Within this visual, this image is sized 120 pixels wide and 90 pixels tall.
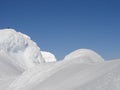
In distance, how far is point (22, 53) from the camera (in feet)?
280

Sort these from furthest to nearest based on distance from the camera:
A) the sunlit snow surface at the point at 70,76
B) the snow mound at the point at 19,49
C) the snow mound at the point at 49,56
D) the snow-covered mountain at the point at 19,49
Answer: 1. the snow mound at the point at 49,56
2. the snow mound at the point at 19,49
3. the snow-covered mountain at the point at 19,49
4. the sunlit snow surface at the point at 70,76

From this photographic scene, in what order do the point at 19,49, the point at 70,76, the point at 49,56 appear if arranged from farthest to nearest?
the point at 49,56
the point at 19,49
the point at 70,76

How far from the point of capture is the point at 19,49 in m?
84.6

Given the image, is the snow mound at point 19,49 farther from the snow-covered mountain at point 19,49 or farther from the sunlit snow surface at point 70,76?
the sunlit snow surface at point 70,76

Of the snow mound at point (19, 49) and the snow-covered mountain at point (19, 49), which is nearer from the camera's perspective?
the snow-covered mountain at point (19, 49)

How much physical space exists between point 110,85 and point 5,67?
176 feet

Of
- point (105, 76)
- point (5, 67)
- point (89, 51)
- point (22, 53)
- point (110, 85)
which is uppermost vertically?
point (22, 53)

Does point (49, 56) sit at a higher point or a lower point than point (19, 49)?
higher

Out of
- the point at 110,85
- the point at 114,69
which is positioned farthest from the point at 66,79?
the point at 110,85

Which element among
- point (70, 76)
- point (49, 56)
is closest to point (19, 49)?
point (49, 56)

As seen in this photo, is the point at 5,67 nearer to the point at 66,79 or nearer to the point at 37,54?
the point at 37,54

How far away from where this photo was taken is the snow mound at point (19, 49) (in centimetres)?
8075

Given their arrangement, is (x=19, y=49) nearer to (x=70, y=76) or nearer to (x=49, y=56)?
(x=49, y=56)

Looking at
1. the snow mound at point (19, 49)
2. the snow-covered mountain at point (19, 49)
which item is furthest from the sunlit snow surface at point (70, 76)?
the snow mound at point (19, 49)
